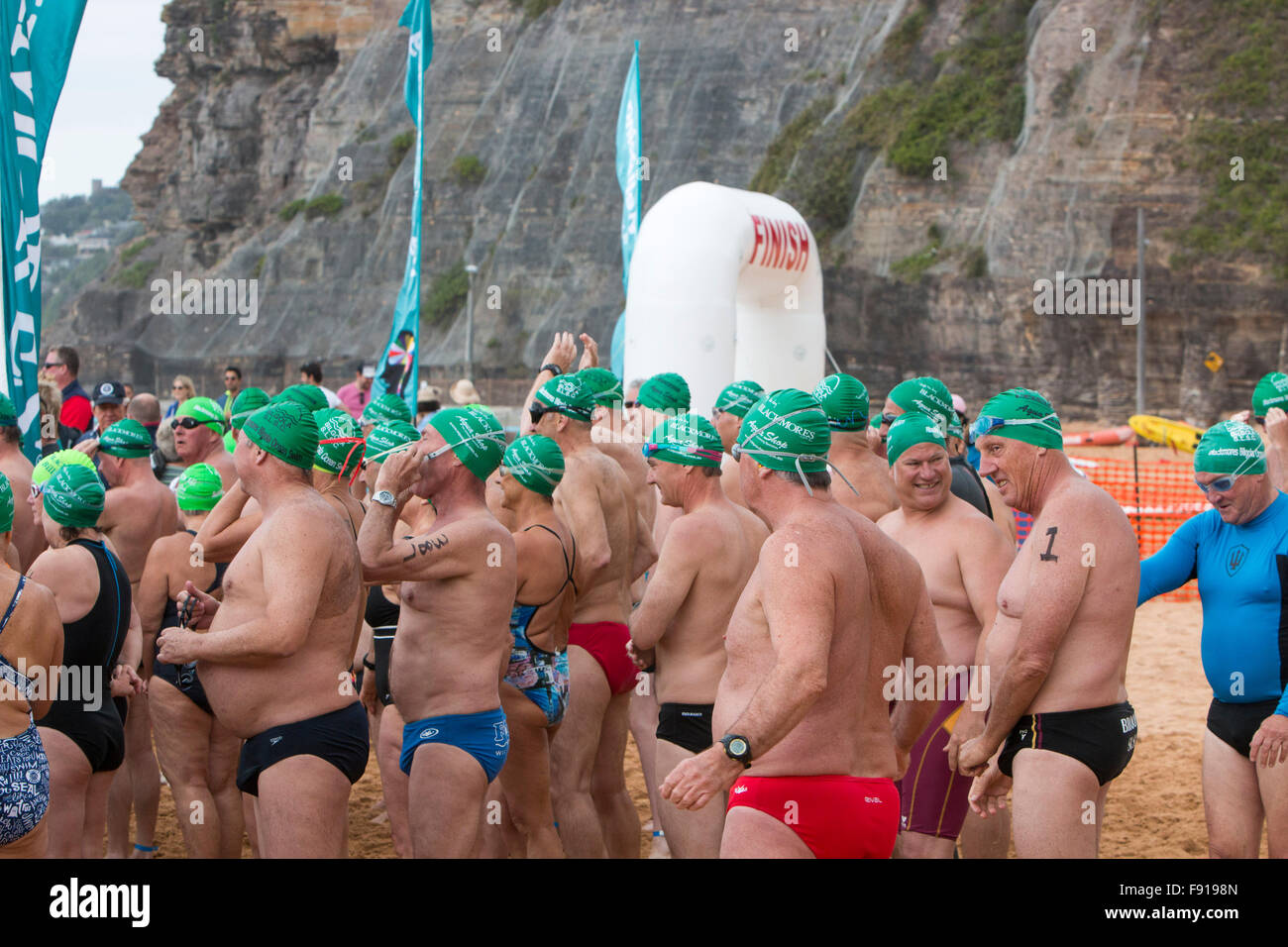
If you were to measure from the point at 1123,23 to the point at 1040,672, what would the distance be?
35.0 m

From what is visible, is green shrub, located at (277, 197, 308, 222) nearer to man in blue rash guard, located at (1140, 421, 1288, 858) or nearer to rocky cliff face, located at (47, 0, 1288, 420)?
rocky cliff face, located at (47, 0, 1288, 420)

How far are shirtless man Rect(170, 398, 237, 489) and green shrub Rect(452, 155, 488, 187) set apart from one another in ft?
167

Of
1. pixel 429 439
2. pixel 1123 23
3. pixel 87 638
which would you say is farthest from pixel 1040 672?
pixel 1123 23

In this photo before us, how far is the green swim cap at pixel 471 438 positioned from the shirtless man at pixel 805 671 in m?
1.25

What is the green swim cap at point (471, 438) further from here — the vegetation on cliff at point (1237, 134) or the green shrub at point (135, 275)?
the green shrub at point (135, 275)

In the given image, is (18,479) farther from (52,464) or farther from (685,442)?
(685,442)

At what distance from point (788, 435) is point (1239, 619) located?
7.03ft

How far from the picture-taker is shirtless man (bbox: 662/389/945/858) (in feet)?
10.4

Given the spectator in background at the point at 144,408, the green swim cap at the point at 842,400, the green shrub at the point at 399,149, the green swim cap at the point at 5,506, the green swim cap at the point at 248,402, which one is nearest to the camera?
the green swim cap at the point at 5,506

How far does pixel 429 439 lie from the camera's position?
4.43 meters

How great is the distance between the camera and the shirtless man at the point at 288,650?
12.9 feet

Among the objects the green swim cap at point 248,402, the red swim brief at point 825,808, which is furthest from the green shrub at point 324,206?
the red swim brief at point 825,808

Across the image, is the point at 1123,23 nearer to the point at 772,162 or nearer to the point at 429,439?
the point at 772,162

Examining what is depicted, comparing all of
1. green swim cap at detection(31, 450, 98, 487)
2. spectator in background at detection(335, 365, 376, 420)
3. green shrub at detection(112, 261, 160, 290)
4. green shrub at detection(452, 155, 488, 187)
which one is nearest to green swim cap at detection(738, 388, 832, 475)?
green swim cap at detection(31, 450, 98, 487)
